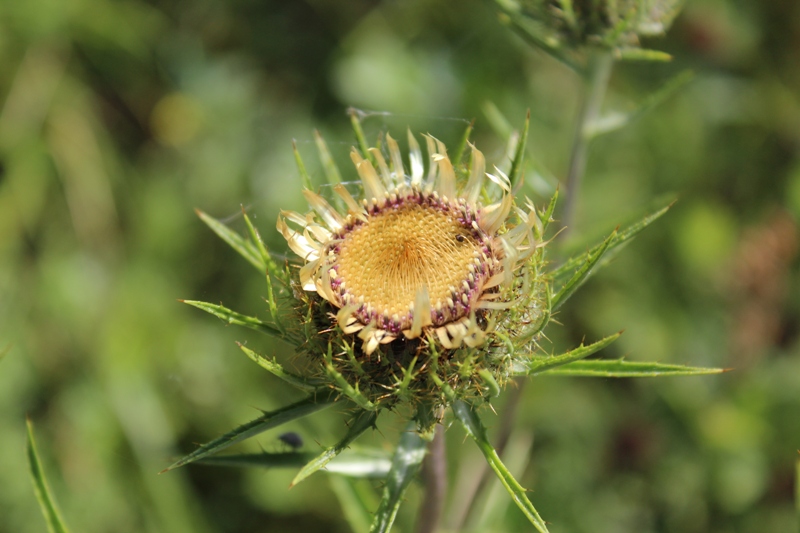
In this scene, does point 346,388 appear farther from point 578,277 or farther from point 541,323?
point 578,277

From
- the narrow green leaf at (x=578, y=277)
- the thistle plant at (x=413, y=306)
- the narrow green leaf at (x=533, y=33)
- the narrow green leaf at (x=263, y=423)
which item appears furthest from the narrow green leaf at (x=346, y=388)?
the narrow green leaf at (x=533, y=33)

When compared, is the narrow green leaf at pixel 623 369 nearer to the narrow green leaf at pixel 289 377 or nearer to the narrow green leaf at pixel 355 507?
the narrow green leaf at pixel 289 377

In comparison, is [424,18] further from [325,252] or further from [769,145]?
[325,252]

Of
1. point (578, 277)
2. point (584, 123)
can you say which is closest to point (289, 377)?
point (578, 277)

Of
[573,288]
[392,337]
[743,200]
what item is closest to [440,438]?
[392,337]

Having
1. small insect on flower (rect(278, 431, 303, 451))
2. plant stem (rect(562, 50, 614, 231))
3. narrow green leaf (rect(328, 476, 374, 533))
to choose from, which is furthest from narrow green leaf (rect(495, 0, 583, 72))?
narrow green leaf (rect(328, 476, 374, 533))

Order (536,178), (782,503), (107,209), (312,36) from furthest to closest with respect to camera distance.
→ 1. (312,36)
2. (107,209)
3. (782,503)
4. (536,178)

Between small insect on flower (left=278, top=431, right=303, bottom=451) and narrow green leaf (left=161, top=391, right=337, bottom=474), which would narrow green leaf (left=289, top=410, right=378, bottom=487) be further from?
small insect on flower (left=278, top=431, right=303, bottom=451)
